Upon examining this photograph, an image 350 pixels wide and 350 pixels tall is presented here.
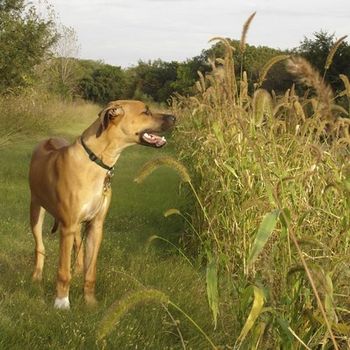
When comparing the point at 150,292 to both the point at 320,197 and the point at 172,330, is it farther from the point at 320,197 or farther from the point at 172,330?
the point at 320,197

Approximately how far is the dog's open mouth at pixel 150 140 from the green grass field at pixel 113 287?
108 centimetres

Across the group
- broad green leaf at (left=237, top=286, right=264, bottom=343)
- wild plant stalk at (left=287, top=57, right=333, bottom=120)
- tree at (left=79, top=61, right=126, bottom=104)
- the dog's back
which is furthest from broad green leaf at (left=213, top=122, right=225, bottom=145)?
tree at (left=79, top=61, right=126, bottom=104)

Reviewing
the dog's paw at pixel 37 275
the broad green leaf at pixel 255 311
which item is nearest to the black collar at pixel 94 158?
the dog's paw at pixel 37 275

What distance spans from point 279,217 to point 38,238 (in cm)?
338

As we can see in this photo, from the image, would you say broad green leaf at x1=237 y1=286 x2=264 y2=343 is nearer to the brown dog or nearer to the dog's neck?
the brown dog

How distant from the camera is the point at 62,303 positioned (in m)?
4.25

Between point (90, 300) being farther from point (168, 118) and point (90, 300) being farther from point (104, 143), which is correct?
point (168, 118)

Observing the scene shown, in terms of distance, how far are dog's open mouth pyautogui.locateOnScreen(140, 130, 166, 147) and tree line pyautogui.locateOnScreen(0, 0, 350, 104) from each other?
3.01 feet

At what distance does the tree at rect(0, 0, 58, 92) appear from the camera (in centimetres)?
1989

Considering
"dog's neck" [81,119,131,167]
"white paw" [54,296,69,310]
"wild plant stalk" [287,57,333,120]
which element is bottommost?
"white paw" [54,296,69,310]

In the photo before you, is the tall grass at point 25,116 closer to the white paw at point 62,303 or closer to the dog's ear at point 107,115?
the dog's ear at point 107,115

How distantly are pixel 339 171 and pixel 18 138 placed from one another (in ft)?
46.9


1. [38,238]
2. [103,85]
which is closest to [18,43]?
[38,238]

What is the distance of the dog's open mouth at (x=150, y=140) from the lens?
472 centimetres
